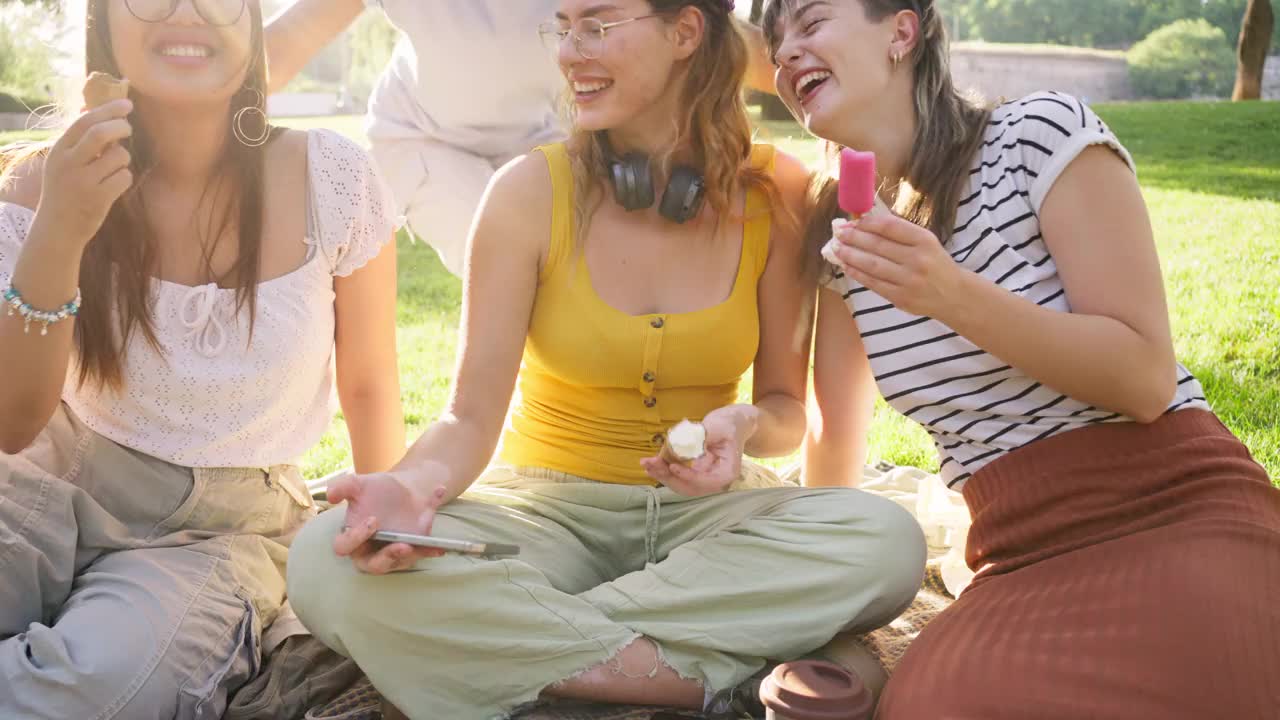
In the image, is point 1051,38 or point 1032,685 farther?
point 1051,38

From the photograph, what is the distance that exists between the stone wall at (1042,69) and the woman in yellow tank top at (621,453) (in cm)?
1979

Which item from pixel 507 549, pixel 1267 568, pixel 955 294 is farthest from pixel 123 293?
pixel 1267 568

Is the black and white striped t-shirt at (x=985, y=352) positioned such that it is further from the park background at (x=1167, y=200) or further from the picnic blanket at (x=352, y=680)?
the picnic blanket at (x=352, y=680)

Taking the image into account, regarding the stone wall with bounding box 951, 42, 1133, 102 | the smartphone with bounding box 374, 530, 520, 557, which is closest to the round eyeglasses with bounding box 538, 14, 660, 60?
the smartphone with bounding box 374, 530, 520, 557

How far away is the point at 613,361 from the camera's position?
318 cm

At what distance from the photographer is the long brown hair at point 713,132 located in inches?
130

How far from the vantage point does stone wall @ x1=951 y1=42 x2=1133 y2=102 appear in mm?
24484

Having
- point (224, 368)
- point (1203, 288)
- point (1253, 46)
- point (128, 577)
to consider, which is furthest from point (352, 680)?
point (1253, 46)

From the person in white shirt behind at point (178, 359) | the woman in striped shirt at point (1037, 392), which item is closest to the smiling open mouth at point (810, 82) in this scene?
the woman in striped shirt at point (1037, 392)

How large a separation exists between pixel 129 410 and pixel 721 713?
1661 mm

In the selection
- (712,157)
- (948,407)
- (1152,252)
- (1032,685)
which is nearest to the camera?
(1032,685)

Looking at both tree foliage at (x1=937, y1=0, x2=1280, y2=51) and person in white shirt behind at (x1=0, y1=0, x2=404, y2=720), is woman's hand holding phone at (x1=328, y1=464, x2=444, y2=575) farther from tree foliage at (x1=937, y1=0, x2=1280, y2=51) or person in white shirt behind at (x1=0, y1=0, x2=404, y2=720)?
tree foliage at (x1=937, y1=0, x2=1280, y2=51)

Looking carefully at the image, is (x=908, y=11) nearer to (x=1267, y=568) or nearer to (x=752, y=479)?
(x=752, y=479)

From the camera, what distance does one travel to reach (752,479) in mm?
3396
